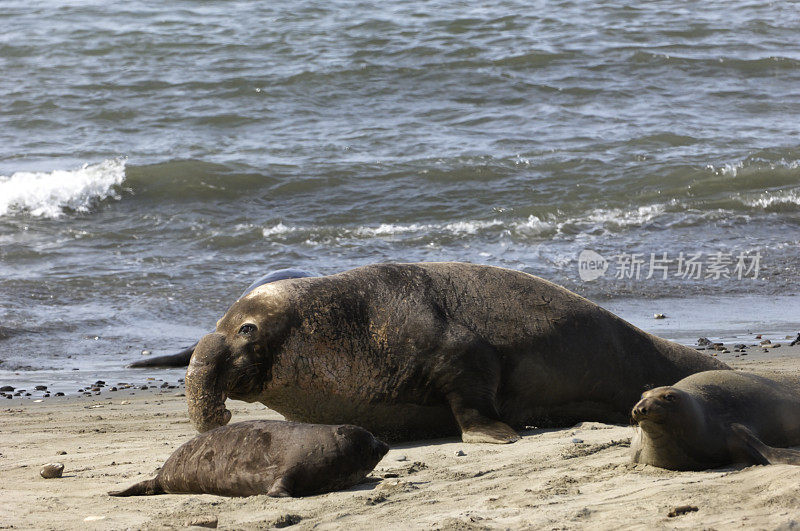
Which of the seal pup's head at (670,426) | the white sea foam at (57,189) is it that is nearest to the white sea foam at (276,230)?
the white sea foam at (57,189)

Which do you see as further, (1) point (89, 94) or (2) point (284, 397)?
(1) point (89, 94)

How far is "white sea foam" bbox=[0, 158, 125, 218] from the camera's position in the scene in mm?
14969

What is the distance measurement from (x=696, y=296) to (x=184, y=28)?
15.8 meters

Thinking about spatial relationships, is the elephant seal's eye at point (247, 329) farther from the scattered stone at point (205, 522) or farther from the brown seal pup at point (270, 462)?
the scattered stone at point (205, 522)

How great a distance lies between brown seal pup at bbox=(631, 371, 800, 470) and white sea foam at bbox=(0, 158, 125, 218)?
11.9m

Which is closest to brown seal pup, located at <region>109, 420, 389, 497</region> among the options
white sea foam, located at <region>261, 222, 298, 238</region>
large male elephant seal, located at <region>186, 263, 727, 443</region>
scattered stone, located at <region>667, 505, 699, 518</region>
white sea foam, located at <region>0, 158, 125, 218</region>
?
large male elephant seal, located at <region>186, 263, 727, 443</region>

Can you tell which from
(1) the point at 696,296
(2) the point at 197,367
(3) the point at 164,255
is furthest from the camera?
(3) the point at 164,255

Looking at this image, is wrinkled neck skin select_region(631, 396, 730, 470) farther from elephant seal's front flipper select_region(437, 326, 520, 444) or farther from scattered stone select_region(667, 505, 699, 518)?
elephant seal's front flipper select_region(437, 326, 520, 444)

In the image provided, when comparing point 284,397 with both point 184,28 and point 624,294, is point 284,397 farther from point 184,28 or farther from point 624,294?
point 184,28

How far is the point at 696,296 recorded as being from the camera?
10680mm

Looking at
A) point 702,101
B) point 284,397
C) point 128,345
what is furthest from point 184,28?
point 284,397

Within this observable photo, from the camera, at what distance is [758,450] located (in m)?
4.39

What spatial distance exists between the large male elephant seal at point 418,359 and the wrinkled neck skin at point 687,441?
4.04 feet

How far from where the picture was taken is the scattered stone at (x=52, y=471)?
504cm
